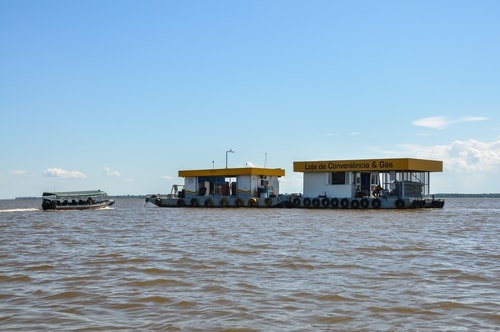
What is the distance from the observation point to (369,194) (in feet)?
145

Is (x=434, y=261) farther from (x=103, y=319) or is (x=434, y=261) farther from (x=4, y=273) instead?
(x=4, y=273)

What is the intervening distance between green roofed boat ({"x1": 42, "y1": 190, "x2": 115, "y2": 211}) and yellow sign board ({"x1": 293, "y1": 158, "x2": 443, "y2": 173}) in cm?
1891

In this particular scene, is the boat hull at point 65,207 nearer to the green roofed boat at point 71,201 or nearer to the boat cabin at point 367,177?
the green roofed boat at point 71,201

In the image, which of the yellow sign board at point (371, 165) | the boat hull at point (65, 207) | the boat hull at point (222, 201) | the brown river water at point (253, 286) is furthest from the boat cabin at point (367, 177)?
the brown river water at point (253, 286)

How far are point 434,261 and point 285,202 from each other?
35174mm

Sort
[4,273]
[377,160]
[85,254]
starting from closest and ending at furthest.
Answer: [4,273], [85,254], [377,160]

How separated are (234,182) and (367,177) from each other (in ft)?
41.5

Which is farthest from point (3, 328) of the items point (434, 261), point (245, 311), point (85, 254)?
point (434, 261)

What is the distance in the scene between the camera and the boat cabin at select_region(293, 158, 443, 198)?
42312 mm

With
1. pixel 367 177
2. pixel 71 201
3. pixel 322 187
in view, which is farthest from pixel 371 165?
pixel 71 201

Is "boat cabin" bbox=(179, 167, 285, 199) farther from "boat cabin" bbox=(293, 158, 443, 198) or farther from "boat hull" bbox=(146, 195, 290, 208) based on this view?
"boat cabin" bbox=(293, 158, 443, 198)

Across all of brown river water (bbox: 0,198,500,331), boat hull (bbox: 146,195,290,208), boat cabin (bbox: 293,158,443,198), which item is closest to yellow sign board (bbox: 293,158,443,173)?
boat cabin (bbox: 293,158,443,198)

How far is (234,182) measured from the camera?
50938 millimetres

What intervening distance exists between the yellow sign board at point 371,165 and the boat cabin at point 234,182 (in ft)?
12.9
